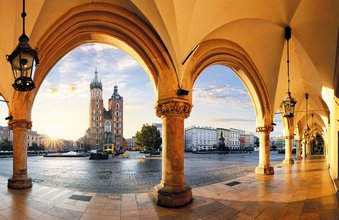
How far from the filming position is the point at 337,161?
28.0 ft

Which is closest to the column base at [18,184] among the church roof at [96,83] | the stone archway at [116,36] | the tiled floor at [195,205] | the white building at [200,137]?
the tiled floor at [195,205]

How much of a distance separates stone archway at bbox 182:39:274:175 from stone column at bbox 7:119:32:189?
5876 millimetres

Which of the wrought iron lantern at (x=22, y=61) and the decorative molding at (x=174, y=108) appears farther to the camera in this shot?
the decorative molding at (x=174, y=108)

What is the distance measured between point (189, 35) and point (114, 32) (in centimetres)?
222

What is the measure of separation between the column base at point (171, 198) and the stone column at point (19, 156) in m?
5.03

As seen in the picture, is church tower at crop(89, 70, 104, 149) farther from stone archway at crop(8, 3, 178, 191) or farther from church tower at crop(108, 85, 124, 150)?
stone archway at crop(8, 3, 178, 191)

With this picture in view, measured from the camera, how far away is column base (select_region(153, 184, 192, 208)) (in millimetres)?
5434

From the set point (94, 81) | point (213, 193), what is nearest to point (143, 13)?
point (213, 193)

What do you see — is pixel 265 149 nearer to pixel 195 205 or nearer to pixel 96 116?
pixel 195 205

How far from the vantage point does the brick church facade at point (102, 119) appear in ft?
243

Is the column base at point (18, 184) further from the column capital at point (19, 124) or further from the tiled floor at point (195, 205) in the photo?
the column capital at point (19, 124)

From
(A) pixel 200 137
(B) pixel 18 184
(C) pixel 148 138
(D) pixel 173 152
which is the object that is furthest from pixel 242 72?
(A) pixel 200 137

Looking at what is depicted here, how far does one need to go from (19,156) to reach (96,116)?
71.2 meters

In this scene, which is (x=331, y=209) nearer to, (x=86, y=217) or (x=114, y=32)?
(x=86, y=217)
